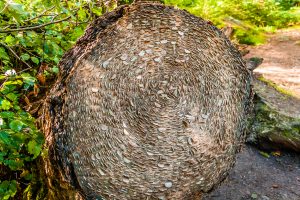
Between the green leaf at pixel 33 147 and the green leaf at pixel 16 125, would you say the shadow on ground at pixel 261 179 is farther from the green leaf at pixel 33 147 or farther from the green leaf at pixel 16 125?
the green leaf at pixel 16 125

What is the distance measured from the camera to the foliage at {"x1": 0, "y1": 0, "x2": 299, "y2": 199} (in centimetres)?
142

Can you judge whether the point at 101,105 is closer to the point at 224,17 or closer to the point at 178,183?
the point at 178,183

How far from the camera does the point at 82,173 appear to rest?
62.9 inches

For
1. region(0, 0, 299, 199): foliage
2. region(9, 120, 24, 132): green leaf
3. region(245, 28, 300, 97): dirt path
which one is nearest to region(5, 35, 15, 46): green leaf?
region(0, 0, 299, 199): foliage

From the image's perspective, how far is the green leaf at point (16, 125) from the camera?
51.1 inches

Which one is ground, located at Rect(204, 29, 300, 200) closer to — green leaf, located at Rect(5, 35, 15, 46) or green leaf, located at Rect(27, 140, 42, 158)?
green leaf, located at Rect(27, 140, 42, 158)

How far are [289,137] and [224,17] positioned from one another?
4.47 metres

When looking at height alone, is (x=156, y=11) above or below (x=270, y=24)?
above

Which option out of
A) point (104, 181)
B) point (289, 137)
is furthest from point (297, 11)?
point (104, 181)

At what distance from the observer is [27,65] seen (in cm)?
204

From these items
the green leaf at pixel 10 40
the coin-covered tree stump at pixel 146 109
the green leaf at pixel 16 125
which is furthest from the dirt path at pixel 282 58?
the green leaf at pixel 16 125

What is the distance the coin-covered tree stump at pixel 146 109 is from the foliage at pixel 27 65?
0.17 meters

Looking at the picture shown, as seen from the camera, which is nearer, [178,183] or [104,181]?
[104,181]

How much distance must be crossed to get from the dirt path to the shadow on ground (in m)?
1.23
